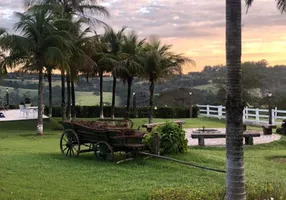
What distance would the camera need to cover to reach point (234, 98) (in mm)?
4961

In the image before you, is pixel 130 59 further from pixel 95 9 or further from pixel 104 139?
pixel 104 139

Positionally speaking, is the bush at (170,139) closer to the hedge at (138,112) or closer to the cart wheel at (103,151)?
the cart wheel at (103,151)

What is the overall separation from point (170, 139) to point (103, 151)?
6.06ft

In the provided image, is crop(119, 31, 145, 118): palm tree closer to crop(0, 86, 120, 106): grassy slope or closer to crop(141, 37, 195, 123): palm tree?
crop(141, 37, 195, 123): palm tree

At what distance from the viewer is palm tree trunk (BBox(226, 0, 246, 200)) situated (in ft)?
16.3

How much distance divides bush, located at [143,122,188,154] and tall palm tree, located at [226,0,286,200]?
21.5ft

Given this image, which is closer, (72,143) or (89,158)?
(89,158)

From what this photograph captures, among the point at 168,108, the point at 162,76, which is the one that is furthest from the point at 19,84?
the point at 162,76

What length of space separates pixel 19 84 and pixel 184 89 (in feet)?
67.4

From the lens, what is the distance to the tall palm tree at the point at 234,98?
498cm

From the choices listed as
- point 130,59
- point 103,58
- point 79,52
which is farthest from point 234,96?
point 103,58

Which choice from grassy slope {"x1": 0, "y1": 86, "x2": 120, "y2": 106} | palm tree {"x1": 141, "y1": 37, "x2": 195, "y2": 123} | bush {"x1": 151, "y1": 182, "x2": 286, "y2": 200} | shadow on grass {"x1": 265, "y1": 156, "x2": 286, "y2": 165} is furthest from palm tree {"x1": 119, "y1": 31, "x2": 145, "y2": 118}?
bush {"x1": 151, "y1": 182, "x2": 286, "y2": 200}

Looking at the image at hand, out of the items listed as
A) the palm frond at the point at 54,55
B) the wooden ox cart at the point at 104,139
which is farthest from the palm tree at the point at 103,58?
the wooden ox cart at the point at 104,139

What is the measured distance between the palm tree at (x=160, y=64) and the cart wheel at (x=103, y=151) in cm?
1564
